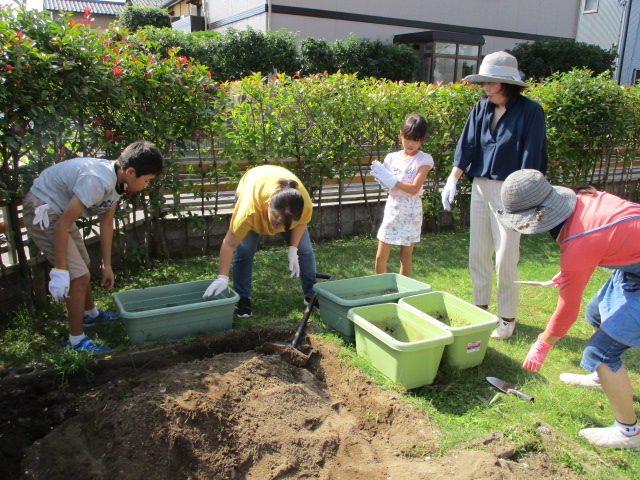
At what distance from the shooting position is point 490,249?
3732mm

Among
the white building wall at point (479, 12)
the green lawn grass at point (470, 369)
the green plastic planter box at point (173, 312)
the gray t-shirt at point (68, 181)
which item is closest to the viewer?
the green lawn grass at point (470, 369)

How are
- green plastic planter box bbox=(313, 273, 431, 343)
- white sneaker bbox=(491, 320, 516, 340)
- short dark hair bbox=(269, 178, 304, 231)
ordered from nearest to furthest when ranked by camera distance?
short dark hair bbox=(269, 178, 304, 231) → green plastic planter box bbox=(313, 273, 431, 343) → white sneaker bbox=(491, 320, 516, 340)

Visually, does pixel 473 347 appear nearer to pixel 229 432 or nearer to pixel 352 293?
pixel 352 293

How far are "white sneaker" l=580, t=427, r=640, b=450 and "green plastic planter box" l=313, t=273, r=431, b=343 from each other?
144 cm

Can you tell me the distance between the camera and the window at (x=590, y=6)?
78.8 feet

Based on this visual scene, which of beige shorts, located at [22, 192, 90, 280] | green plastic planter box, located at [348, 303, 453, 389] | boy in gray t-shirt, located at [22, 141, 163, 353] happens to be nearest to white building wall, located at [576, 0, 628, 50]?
green plastic planter box, located at [348, 303, 453, 389]

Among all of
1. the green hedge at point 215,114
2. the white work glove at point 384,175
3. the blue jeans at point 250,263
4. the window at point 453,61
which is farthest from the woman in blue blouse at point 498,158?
the window at point 453,61

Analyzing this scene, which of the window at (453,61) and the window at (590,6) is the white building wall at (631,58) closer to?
the window at (590,6)

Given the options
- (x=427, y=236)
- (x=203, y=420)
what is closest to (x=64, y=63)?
(x=203, y=420)

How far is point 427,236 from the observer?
21.8 feet

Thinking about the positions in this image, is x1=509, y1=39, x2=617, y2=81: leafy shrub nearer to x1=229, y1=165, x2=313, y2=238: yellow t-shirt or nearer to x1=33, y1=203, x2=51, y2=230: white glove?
x1=229, y1=165, x2=313, y2=238: yellow t-shirt

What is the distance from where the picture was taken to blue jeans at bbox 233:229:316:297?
12.2 ft

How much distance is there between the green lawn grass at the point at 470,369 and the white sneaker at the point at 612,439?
4 centimetres

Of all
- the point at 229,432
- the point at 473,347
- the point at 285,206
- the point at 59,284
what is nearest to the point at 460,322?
the point at 473,347
